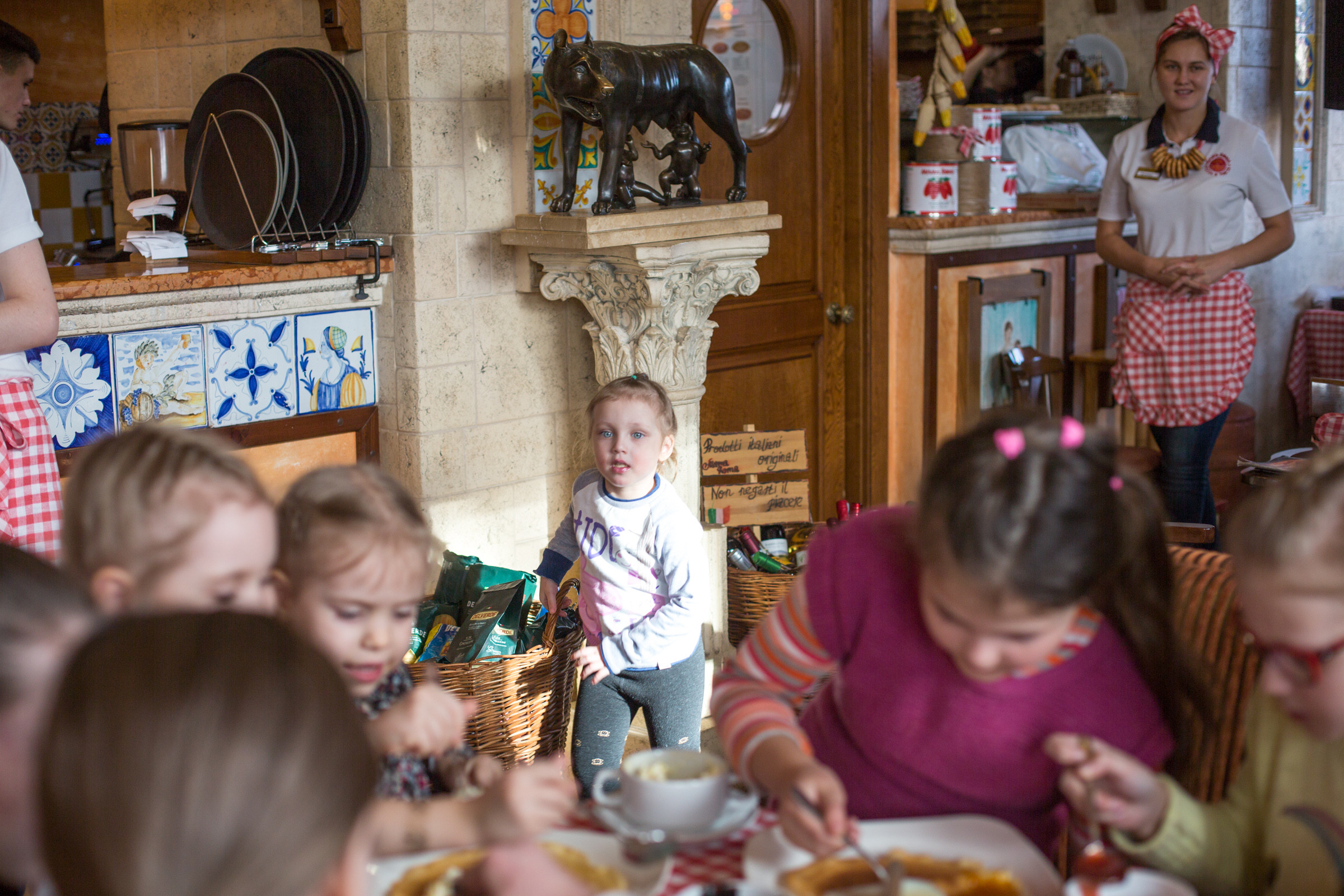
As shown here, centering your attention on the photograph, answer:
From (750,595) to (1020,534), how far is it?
2.38 metres

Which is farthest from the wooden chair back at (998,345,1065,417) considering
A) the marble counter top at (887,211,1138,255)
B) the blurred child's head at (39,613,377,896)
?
the blurred child's head at (39,613,377,896)

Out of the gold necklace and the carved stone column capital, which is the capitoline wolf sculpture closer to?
the carved stone column capital

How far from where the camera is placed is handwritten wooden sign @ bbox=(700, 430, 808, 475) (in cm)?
340

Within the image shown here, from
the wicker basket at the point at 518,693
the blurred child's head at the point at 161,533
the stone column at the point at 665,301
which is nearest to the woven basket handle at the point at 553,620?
the wicker basket at the point at 518,693

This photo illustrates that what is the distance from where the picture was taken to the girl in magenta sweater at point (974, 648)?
116 centimetres

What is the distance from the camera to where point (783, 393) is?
169 inches

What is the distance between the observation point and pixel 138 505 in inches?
49.5

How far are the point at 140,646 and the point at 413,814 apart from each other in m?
0.54

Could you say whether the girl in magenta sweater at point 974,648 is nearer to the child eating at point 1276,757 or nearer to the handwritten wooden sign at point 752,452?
the child eating at point 1276,757

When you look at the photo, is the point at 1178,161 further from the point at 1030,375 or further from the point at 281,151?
the point at 281,151

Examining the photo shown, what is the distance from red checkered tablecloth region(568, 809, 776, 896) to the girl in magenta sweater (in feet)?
0.17

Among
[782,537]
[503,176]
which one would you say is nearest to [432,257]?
[503,176]

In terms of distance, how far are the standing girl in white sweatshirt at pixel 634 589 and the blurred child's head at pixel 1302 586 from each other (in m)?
1.45

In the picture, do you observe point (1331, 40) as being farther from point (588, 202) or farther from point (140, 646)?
point (140, 646)
